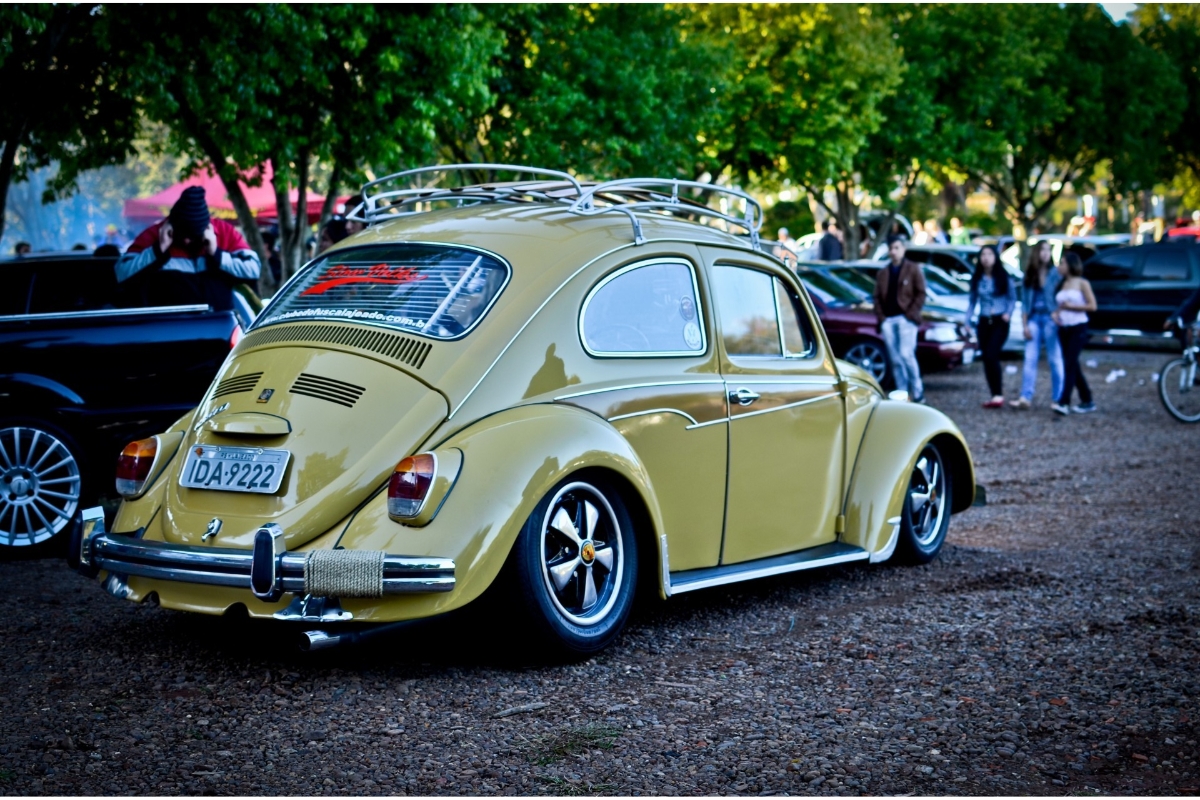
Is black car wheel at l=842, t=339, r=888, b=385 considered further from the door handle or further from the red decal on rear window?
the red decal on rear window

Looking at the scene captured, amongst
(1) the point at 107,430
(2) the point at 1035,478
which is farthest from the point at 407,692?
(2) the point at 1035,478

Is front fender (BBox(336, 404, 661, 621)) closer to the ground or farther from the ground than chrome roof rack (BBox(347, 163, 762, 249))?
closer to the ground

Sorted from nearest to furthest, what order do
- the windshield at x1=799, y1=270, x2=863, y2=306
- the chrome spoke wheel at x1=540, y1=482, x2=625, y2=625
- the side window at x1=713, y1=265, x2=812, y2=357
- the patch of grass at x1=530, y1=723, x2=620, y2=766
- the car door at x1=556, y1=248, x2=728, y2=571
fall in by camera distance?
the patch of grass at x1=530, y1=723, x2=620, y2=766 < the chrome spoke wheel at x1=540, y1=482, x2=625, y2=625 < the car door at x1=556, y1=248, x2=728, y2=571 < the side window at x1=713, y1=265, x2=812, y2=357 < the windshield at x1=799, y1=270, x2=863, y2=306

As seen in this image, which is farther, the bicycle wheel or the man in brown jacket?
the man in brown jacket

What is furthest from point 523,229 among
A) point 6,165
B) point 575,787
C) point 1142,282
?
point 1142,282

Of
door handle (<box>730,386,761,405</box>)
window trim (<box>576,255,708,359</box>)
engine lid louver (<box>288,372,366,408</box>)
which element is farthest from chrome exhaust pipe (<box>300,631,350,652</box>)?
door handle (<box>730,386,761,405</box>)

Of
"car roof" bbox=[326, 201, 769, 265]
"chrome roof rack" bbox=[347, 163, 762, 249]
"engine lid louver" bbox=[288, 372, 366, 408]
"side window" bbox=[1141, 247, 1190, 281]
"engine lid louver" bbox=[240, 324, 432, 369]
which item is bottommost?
"side window" bbox=[1141, 247, 1190, 281]

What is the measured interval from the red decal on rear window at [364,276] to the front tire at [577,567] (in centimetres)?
124

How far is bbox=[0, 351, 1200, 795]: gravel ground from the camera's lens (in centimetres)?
415

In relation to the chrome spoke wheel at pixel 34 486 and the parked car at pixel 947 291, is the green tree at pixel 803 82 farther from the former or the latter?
the chrome spoke wheel at pixel 34 486

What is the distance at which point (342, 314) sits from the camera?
5.72 m

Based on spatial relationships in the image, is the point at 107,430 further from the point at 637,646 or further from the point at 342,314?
the point at 637,646

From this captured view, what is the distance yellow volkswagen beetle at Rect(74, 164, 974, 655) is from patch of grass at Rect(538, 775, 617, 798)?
92 centimetres

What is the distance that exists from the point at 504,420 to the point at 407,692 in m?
1.08
